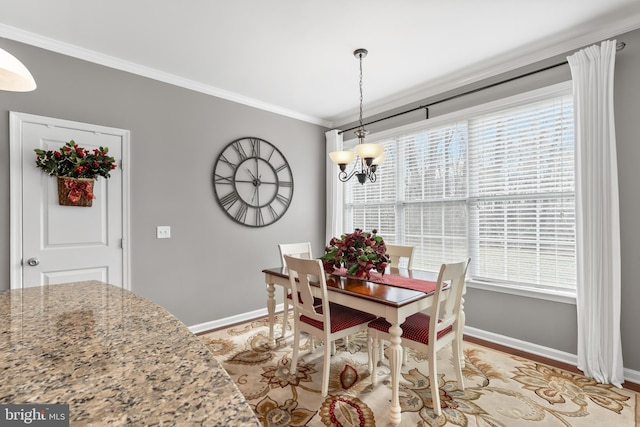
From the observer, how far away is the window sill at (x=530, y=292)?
8.45 ft

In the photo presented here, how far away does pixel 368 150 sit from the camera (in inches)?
98.0

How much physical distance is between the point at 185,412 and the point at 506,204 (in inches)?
123

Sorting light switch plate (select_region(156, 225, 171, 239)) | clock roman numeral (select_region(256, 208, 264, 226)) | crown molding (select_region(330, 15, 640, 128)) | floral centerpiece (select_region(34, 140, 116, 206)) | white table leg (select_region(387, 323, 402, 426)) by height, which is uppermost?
crown molding (select_region(330, 15, 640, 128))

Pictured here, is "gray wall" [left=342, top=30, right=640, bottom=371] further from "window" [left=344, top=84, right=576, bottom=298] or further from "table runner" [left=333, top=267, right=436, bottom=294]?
"table runner" [left=333, top=267, right=436, bottom=294]

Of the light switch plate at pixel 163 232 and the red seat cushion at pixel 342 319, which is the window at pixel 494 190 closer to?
the red seat cushion at pixel 342 319

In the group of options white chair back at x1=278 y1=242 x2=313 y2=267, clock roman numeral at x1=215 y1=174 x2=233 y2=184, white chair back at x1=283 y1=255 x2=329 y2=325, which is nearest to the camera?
white chair back at x1=283 y1=255 x2=329 y2=325

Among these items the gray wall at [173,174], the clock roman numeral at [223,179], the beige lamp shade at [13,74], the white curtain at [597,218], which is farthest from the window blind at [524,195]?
the beige lamp shade at [13,74]

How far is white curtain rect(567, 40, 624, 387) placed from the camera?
7.40 ft

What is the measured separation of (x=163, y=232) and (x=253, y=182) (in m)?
1.16

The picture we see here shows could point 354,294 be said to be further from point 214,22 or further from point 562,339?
point 214,22

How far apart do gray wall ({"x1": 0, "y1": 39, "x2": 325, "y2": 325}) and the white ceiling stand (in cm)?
20

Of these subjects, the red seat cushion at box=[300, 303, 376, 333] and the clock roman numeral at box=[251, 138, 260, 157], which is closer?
the red seat cushion at box=[300, 303, 376, 333]

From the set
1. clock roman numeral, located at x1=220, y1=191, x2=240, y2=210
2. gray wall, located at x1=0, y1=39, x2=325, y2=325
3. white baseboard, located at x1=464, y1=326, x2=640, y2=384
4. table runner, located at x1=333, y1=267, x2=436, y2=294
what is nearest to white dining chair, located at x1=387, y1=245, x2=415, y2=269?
table runner, located at x1=333, y1=267, x2=436, y2=294

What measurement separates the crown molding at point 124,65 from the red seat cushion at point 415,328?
9.41 feet
